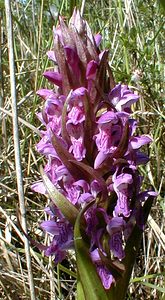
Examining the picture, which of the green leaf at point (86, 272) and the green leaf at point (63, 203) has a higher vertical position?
the green leaf at point (63, 203)

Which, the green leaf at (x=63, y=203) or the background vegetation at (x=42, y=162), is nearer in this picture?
the green leaf at (x=63, y=203)

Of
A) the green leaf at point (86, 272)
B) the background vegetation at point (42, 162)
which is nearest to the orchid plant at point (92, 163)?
the green leaf at point (86, 272)

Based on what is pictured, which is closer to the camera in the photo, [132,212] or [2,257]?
[132,212]

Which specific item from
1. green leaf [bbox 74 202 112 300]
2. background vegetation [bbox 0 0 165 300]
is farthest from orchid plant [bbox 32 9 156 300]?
background vegetation [bbox 0 0 165 300]

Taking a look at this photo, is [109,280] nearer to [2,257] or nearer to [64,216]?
[64,216]

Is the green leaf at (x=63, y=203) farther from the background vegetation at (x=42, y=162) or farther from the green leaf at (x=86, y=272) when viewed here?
the background vegetation at (x=42, y=162)

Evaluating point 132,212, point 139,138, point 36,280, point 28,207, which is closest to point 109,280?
point 132,212
